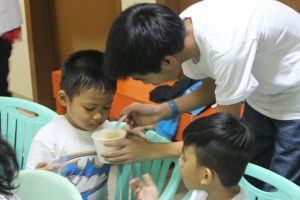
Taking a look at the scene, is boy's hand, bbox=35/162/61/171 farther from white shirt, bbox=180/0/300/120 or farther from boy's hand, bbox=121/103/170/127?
white shirt, bbox=180/0/300/120

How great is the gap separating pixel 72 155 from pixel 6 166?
437 millimetres

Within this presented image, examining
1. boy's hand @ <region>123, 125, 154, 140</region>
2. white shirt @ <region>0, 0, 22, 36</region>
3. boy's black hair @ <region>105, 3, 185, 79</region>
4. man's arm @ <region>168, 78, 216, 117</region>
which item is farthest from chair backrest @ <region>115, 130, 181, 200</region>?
white shirt @ <region>0, 0, 22, 36</region>

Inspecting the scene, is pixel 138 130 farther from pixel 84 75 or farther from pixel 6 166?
pixel 6 166

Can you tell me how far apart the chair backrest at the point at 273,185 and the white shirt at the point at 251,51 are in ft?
0.69

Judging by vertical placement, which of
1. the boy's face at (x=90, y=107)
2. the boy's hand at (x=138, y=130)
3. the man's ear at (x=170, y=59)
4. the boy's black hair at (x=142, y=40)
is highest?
the boy's black hair at (x=142, y=40)

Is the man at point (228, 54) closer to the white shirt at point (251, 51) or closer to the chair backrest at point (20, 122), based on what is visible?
the white shirt at point (251, 51)

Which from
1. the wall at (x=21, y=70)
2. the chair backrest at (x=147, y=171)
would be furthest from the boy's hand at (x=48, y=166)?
the wall at (x=21, y=70)

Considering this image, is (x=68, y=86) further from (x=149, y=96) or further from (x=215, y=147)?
(x=149, y=96)

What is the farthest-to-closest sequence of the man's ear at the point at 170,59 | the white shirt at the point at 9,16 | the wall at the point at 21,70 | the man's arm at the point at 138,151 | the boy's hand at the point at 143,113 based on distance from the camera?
1. the wall at the point at 21,70
2. the white shirt at the point at 9,16
3. the boy's hand at the point at 143,113
4. the man's arm at the point at 138,151
5. the man's ear at the point at 170,59

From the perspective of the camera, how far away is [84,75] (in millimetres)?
1333

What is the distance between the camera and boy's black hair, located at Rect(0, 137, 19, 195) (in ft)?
2.93

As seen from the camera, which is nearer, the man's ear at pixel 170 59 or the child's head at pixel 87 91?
the man's ear at pixel 170 59

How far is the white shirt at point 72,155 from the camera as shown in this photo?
1.31 meters

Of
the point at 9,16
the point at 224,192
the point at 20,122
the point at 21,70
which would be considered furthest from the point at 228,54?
the point at 21,70
